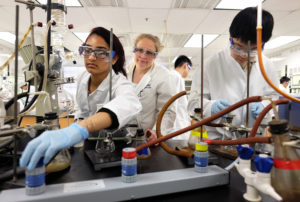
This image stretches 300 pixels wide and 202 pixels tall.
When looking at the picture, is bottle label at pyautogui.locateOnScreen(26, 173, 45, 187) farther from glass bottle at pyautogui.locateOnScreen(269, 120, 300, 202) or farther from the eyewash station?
glass bottle at pyautogui.locateOnScreen(269, 120, 300, 202)

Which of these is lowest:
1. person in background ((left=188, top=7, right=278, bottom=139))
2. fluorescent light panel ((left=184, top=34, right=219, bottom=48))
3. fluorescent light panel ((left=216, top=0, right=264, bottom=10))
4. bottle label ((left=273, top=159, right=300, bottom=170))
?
→ bottle label ((left=273, top=159, right=300, bottom=170))

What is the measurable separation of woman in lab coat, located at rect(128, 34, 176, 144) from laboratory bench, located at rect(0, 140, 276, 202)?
932 mm

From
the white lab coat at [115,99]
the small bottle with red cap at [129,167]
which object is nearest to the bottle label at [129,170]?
the small bottle with red cap at [129,167]

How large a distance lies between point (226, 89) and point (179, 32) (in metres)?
3.34

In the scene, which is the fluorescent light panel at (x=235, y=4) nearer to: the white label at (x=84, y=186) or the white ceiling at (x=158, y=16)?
the white ceiling at (x=158, y=16)

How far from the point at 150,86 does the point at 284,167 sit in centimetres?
150

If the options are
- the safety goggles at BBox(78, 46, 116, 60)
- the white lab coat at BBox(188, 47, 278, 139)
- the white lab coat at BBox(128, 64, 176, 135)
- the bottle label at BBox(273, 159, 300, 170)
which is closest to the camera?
the bottle label at BBox(273, 159, 300, 170)

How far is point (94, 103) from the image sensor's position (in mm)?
1394

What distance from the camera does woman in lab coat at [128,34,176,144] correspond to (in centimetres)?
188

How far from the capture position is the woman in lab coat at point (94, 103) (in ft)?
1.95

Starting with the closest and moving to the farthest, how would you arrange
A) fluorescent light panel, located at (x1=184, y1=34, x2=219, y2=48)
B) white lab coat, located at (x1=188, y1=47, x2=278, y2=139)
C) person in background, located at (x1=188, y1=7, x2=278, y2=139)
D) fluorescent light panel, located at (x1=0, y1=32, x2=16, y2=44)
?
person in background, located at (x1=188, y1=7, x2=278, y2=139), white lab coat, located at (x1=188, y1=47, x2=278, y2=139), fluorescent light panel, located at (x1=0, y1=32, x2=16, y2=44), fluorescent light panel, located at (x1=184, y1=34, x2=219, y2=48)

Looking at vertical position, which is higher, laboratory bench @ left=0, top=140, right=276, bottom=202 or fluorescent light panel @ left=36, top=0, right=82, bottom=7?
fluorescent light panel @ left=36, top=0, right=82, bottom=7

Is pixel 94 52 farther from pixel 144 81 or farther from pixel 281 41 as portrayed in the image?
pixel 281 41

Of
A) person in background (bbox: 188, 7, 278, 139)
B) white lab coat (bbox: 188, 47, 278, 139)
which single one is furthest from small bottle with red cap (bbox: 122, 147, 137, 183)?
white lab coat (bbox: 188, 47, 278, 139)
